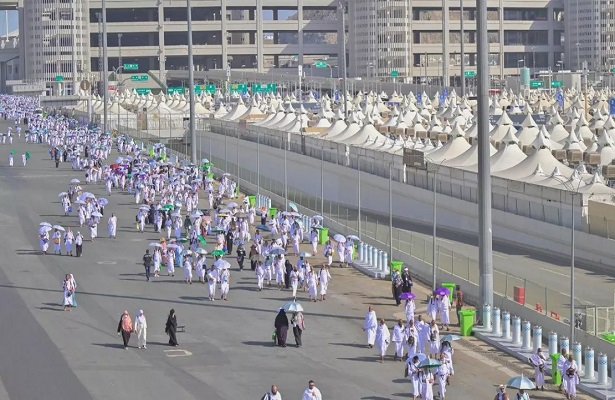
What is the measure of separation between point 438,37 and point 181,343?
490 feet

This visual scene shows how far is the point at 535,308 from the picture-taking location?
102 ft

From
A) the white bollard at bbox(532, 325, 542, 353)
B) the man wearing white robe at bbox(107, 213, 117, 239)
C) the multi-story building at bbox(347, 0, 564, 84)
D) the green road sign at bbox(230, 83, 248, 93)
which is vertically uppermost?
the multi-story building at bbox(347, 0, 564, 84)

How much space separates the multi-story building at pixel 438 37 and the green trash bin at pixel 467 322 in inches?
5428

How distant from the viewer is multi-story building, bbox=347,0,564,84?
170875 millimetres

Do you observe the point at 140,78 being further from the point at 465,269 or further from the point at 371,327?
the point at 371,327

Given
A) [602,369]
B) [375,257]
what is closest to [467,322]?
[602,369]

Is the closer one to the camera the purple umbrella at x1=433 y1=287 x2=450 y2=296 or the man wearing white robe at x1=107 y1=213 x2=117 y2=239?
the purple umbrella at x1=433 y1=287 x2=450 y2=296

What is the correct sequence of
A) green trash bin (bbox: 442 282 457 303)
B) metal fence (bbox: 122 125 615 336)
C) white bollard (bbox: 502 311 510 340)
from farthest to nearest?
green trash bin (bbox: 442 282 457 303), white bollard (bbox: 502 311 510 340), metal fence (bbox: 122 125 615 336)

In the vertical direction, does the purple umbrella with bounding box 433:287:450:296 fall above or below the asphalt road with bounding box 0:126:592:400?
above

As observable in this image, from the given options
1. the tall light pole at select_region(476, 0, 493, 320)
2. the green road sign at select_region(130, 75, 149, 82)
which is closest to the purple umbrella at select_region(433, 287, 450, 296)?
the tall light pole at select_region(476, 0, 493, 320)

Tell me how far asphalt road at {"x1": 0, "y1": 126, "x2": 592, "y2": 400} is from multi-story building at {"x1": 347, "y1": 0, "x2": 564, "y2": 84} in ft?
428

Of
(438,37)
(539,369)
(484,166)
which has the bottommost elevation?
(539,369)

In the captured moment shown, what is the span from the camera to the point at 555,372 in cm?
2614

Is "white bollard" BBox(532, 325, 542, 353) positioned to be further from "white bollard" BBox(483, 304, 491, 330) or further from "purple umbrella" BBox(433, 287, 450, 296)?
"purple umbrella" BBox(433, 287, 450, 296)
